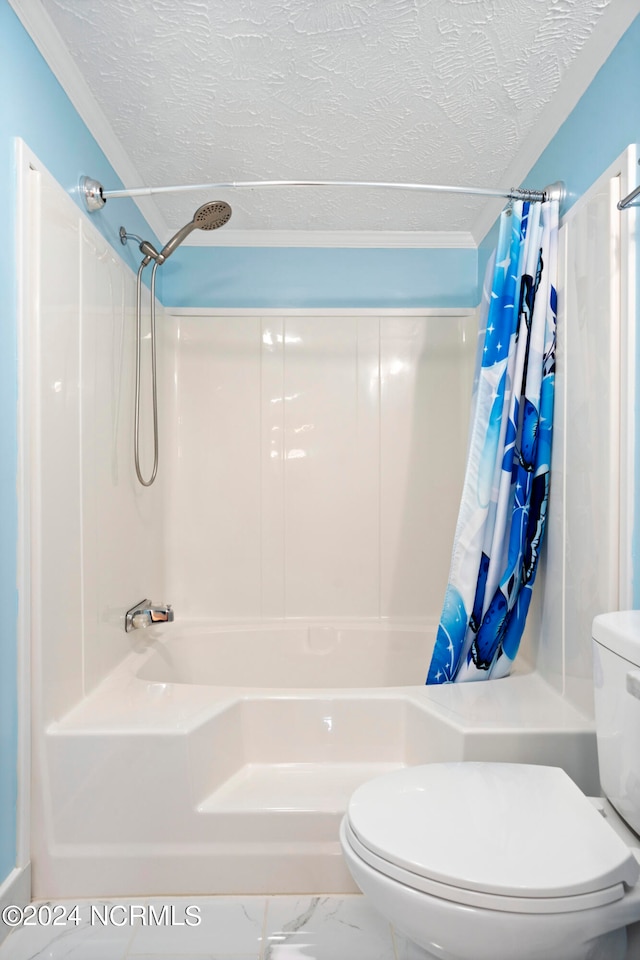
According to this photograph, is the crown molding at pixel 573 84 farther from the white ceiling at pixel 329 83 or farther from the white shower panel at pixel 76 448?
the white shower panel at pixel 76 448

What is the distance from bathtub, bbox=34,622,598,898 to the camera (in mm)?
1625

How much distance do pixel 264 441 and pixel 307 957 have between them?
186cm

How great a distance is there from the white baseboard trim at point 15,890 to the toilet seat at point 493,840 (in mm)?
849

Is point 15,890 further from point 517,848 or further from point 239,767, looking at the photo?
point 517,848

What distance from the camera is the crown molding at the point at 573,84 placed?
1491mm

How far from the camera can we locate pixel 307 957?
4.73 feet

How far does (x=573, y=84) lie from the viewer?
172 cm

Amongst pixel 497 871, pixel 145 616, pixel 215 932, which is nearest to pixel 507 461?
pixel 497 871

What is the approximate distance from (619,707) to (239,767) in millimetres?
1056

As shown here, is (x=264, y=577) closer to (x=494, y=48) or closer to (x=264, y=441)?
(x=264, y=441)

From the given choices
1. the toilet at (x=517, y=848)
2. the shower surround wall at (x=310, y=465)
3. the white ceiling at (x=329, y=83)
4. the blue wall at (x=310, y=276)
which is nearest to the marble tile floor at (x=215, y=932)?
the toilet at (x=517, y=848)

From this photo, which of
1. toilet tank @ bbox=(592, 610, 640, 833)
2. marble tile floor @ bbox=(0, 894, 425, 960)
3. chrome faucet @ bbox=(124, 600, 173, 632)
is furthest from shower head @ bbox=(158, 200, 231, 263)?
marble tile floor @ bbox=(0, 894, 425, 960)

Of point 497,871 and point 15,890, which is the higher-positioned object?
point 497,871

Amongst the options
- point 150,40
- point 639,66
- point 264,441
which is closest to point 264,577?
point 264,441
